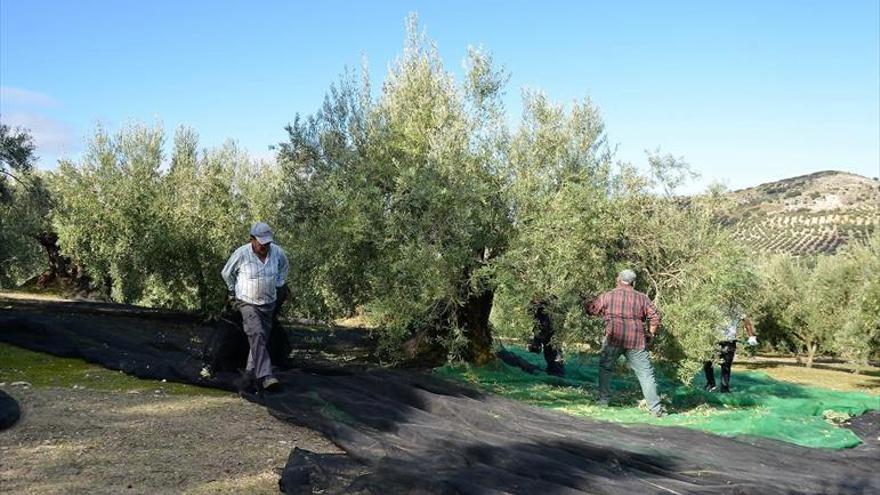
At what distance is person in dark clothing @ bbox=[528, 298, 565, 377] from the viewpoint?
34.8ft

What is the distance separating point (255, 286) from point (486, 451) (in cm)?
365

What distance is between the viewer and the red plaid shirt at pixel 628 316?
951 centimetres

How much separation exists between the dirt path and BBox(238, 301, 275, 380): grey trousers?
39cm

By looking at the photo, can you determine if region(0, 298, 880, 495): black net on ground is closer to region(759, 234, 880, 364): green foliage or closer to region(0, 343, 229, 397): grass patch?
region(0, 343, 229, 397): grass patch

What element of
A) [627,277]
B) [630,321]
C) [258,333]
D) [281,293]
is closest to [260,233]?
[281,293]

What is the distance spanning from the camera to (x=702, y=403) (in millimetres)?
10688

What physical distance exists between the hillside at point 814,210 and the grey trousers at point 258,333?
51874 mm

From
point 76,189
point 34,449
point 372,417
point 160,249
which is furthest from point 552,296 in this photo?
point 76,189

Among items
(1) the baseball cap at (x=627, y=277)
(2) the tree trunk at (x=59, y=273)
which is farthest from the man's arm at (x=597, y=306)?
(2) the tree trunk at (x=59, y=273)

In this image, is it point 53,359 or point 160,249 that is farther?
point 160,249

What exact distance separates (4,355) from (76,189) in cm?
1319

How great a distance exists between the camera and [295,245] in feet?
41.1

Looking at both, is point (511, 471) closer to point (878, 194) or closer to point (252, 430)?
point (252, 430)

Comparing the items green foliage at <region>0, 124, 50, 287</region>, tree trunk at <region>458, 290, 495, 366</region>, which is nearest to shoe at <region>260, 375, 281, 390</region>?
tree trunk at <region>458, 290, 495, 366</region>
